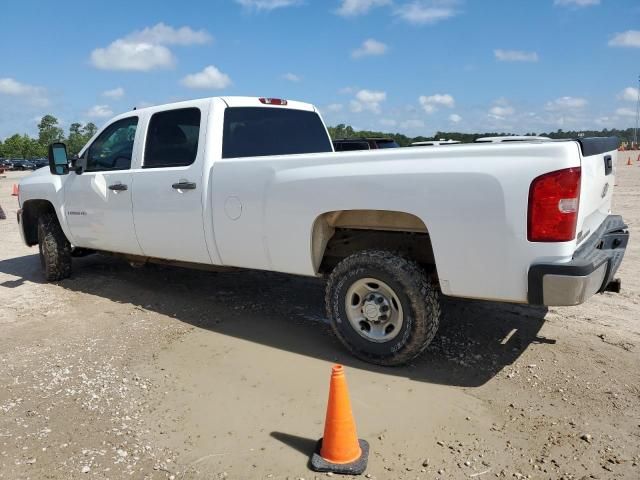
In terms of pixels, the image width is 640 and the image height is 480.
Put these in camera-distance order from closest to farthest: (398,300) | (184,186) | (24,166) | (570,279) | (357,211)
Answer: (570,279) → (398,300) → (357,211) → (184,186) → (24,166)

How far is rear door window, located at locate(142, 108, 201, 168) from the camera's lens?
498cm

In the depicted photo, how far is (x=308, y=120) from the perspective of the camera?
589 cm

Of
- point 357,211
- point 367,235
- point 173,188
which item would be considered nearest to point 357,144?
point 173,188

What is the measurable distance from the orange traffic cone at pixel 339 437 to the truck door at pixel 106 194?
3455 millimetres

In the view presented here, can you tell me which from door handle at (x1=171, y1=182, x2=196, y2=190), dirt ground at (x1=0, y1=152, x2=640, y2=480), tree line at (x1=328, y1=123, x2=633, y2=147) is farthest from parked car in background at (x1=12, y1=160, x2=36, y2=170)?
door handle at (x1=171, y1=182, x2=196, y2=190)

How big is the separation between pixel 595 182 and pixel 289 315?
2939 millimetres

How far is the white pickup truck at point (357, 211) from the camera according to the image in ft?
10.4

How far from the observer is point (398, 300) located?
12.3 feet

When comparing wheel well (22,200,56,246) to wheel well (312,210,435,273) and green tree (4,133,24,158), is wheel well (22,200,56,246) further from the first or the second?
green tree (4,133,24,158)

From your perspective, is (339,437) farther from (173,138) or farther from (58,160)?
(58,160)

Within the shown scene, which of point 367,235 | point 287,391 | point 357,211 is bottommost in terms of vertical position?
point 287,391

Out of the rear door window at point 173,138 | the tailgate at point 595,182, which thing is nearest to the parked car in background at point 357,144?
the rear door window at point 173,138

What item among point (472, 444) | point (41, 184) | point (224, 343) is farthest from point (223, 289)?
point (472, 444)

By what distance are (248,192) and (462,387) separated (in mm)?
2207
